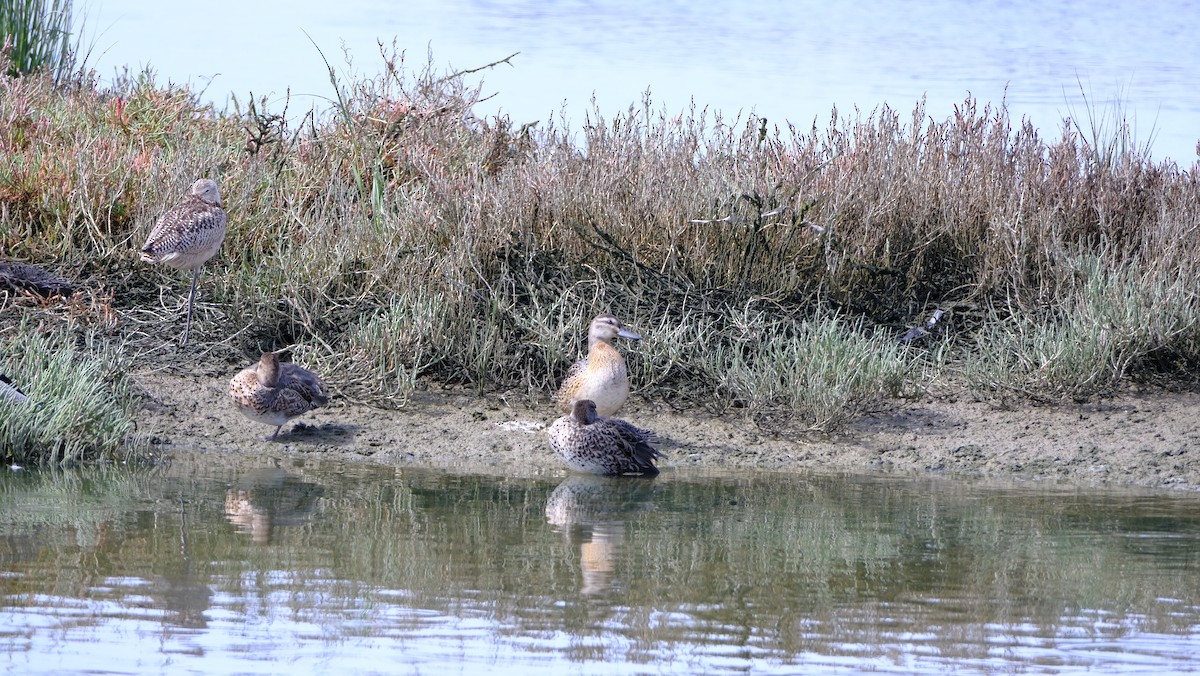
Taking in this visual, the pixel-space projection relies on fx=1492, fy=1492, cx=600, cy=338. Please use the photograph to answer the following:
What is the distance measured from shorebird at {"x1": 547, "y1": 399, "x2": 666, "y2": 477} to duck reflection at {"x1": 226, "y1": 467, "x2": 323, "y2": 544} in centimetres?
147

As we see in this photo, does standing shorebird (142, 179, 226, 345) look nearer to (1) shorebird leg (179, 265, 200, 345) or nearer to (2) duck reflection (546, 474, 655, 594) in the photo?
(1) shorebird leg (179, 265, 200, 345)

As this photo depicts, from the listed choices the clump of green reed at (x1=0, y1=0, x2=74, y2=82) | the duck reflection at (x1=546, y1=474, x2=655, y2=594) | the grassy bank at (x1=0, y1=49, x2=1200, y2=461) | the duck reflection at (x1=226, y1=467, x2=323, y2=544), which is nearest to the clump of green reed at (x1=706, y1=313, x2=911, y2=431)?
the grassy bank at (x1=0, y1=49, x2=1200, y2=461)

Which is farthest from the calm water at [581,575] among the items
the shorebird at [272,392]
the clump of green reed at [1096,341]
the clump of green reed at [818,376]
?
the clump of green reed at [1096,341]

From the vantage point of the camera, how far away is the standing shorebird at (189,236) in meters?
9.97

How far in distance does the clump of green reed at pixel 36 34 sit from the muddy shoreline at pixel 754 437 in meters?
9.16

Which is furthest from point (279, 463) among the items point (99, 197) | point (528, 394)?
point (99, 197)

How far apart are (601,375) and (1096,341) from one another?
10.8 feet

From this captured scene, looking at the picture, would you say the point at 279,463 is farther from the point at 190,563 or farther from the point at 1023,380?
the point at 1023,380

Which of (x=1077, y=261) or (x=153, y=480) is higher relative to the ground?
(x=1077, y=261)

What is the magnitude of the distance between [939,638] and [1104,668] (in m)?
0.55

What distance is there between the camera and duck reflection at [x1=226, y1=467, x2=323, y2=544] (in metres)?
6.74

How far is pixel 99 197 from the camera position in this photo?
11.2 metres

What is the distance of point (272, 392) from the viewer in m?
8.98

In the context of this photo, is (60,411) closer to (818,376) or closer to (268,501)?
(268,501)
